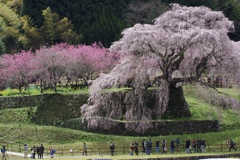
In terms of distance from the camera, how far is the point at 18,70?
2302 inches

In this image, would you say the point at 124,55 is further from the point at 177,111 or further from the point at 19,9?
the point at 19,9

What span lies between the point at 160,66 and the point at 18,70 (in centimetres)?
1912

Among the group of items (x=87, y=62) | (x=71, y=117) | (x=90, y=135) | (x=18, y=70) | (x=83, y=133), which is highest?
(x=87, y=62)

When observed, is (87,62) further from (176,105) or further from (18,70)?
(176,105)

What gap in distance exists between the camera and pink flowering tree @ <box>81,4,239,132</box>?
140 feet

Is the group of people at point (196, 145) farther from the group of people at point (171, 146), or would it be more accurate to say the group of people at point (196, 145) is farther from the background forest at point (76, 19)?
the background forest at point (76, 19)

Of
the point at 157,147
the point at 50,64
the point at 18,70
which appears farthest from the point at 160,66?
the point at 18,70

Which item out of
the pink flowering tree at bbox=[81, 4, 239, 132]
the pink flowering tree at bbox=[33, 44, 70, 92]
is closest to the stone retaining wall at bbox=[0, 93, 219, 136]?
the pink flowering tree at bbox=[81, 4, 239, 132]

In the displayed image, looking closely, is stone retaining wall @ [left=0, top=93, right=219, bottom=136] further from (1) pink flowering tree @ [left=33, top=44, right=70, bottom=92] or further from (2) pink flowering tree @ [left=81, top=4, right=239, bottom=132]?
(1) pink flowering tree @ [left=33, top=44, right=70, bottom=92]

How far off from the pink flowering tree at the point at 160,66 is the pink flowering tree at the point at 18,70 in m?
14.7

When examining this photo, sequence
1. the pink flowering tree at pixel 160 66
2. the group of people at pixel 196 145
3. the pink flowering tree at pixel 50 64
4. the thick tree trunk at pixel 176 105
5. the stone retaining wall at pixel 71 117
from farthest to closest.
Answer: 1. the pink flowering tree at pixel 50 64
2. the thick tree trunk at pixel 176 105
3. the stone retaining wall at pixel 71 117
4. the pink flowering tree at pixel 160 66
5. the group of people at pixel 196 145

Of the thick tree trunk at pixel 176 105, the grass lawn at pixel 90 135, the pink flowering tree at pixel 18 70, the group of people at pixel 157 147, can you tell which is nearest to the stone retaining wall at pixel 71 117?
the grass lawn at pixel 90 135

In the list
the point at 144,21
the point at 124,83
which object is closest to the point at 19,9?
the point at 144,21

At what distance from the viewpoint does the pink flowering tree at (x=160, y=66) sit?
140 ft
